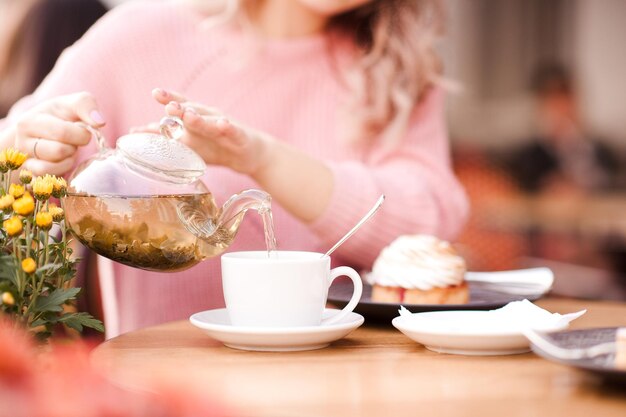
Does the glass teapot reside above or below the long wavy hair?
below

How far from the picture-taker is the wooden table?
61cm

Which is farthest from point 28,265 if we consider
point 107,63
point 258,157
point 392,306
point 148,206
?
point 107,63

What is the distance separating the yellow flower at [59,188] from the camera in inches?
31.8

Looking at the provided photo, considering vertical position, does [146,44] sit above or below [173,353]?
Result: above

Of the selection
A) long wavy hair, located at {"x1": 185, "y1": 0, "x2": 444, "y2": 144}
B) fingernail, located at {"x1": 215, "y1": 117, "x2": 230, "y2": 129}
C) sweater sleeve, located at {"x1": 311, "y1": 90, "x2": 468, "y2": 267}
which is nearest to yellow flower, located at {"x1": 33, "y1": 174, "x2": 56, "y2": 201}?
fingernail, located at {"x1": 215, "y1": 117, "x2": 230, "y2": 129}

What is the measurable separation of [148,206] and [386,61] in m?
0.97

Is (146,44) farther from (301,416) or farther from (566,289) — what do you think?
(566,289)

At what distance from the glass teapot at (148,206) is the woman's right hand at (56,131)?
10 centimetres

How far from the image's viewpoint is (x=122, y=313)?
1613mm

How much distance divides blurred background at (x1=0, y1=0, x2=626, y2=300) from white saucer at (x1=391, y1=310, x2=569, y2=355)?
4.55ft

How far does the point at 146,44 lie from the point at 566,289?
2.70 m

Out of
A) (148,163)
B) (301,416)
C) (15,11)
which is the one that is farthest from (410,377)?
(15,11)

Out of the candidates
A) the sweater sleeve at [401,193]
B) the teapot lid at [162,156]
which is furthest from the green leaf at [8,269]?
the sweater sleeve at [401,193]

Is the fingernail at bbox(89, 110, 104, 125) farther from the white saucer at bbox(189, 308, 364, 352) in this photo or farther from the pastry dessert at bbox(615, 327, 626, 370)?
the pastry dessert at bbox(615, 327, 626, 370)
